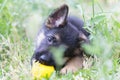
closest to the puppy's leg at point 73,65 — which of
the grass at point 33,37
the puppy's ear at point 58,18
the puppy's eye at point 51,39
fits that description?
the grass at point 33,37

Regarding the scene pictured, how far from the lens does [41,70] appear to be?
4414 millimetres

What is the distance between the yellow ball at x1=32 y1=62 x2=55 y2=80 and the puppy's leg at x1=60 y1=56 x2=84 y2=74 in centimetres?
17

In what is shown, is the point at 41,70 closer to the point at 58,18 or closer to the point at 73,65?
the point at 73,65

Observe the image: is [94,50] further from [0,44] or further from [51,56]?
[0,44]

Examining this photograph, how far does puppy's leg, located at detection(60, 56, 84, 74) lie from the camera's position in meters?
4.66

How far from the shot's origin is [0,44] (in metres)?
5.39

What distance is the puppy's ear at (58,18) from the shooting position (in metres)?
5.05

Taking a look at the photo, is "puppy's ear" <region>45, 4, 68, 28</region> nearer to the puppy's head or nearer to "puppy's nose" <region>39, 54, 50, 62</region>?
the puppy's head

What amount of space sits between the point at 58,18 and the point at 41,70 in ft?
3.06

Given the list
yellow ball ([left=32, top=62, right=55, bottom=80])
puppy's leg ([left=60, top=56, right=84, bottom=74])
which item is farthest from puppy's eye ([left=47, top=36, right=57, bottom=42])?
yellow ball ([left=32, top=62, right=55, bottom=80])

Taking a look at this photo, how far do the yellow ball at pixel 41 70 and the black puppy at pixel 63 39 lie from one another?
155 mm

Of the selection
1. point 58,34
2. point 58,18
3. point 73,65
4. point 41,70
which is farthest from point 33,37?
point 41,70

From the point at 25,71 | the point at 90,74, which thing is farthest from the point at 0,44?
the point at 90,74

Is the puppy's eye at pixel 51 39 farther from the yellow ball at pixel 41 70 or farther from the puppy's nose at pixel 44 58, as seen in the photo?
the yellow ball at pixel 41 70
